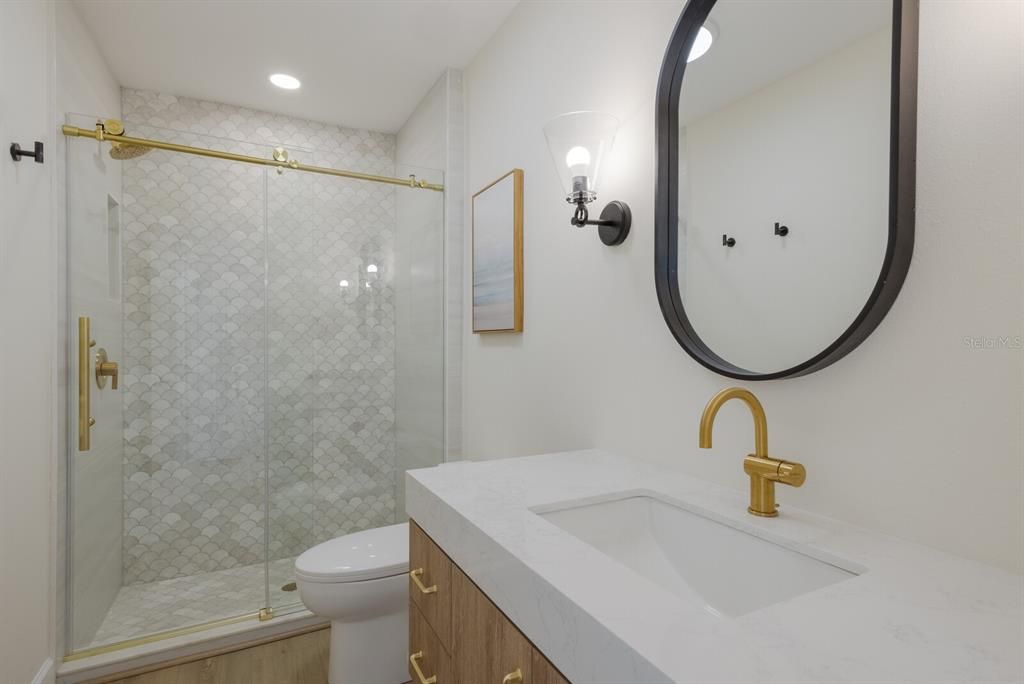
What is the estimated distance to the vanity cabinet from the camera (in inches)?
29.9

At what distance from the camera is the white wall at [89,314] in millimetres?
1824

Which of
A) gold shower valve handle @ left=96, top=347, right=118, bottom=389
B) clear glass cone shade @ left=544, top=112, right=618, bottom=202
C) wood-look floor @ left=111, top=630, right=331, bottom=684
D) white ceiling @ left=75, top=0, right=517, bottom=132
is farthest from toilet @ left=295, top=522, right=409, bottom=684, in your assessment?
white ceiling @ left=75, top=0, right=517, bottom=132

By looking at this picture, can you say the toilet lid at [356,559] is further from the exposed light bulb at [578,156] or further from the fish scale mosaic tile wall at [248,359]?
the exposed light bulb at [578,156]

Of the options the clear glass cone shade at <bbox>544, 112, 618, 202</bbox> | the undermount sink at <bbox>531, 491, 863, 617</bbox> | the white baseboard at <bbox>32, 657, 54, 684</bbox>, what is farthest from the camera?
the white baseboard at <bbox>32, 657, 54, 684</bbox>

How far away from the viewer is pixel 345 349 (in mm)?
2539

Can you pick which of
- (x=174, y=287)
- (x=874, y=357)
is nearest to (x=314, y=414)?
(x=174, y=287)

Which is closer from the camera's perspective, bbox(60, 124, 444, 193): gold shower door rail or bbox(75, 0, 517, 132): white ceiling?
bbox(60, 124, 444, 193): gold shower door rail

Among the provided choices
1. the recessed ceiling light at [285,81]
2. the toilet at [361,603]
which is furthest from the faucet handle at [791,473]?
the recessed ceiling light at [285,81]

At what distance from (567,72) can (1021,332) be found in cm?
142

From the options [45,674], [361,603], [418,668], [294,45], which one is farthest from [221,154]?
[418,668]

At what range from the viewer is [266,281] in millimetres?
2346

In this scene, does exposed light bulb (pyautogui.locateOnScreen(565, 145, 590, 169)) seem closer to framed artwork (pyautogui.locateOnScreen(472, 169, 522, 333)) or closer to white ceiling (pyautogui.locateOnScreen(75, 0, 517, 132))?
framed artwork (pyautogui.locateOnScreen(472, 169, 522, 333))

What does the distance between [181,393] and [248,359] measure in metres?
0.31

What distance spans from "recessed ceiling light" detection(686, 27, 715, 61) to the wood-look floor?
224cm
